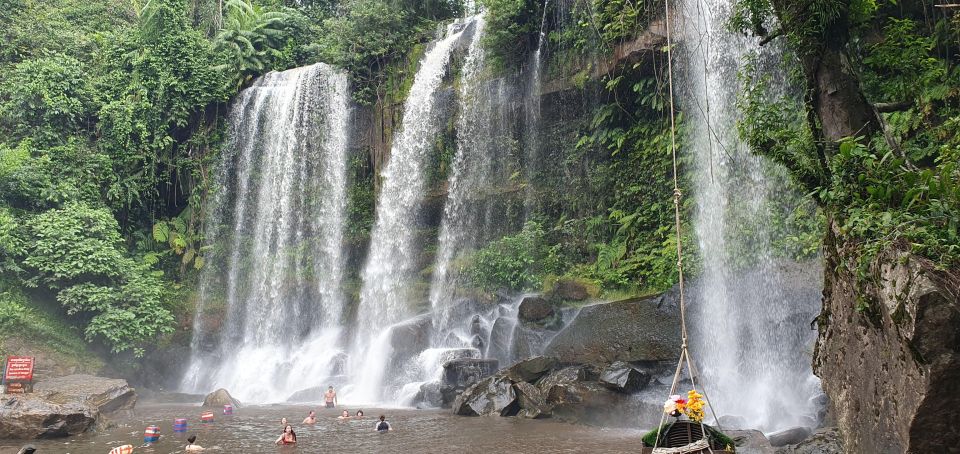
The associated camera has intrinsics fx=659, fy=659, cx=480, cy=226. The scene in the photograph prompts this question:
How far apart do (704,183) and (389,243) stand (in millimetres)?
9544

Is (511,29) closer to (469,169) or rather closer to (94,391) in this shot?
(469,169)

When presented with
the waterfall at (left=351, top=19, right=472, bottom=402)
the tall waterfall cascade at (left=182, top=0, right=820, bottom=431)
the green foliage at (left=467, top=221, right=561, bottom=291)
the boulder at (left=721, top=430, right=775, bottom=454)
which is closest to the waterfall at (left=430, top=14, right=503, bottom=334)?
the tall waterfall cascade at (left=182, top=0, right=820, bottom=431)

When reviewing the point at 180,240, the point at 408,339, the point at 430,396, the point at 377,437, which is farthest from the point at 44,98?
the point at 377,437

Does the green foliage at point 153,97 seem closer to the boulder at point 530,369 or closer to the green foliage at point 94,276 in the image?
the green foliage at point 94,276

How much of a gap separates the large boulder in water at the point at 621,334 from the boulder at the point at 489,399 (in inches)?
71.6

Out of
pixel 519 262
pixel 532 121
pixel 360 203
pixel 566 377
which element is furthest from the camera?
pixel 360 203

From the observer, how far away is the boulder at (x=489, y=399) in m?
12.1

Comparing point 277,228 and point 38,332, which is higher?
point 277,228

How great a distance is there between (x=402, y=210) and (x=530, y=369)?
8524 mm

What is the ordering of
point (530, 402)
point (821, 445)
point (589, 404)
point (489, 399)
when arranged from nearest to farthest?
point (821, 445) → point (589, 404) → point (530, 402) → point (489, 399)

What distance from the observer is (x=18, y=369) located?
42.9 feet

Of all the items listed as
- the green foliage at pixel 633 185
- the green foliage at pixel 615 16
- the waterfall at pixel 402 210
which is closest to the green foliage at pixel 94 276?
the waterfall at pixel 402 210

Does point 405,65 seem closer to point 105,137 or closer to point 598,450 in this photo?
point 105,137

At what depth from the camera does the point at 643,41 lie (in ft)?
50.8
